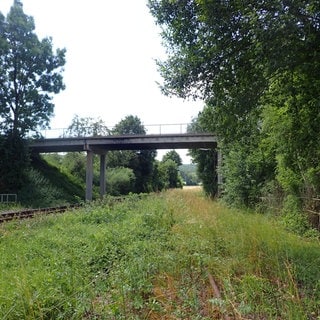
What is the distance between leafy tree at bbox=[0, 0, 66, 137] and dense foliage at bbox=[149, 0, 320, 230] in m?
30.6

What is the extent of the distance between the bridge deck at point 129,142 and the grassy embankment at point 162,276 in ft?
88.5

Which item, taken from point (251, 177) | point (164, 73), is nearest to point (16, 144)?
point (251, 177)

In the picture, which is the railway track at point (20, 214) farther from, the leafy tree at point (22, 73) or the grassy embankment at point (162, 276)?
the leafy tree at point (22, 73)

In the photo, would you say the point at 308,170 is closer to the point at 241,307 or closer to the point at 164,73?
the point at 164,73

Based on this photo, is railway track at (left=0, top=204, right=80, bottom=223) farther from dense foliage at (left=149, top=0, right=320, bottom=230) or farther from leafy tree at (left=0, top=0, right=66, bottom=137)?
leafy tree at (left=0, top=0, right=66, bottom=137)

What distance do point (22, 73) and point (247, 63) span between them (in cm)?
3516

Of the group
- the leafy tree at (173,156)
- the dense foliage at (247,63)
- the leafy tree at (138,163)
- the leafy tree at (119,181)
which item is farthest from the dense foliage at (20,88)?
the leafy tree at (173,156)

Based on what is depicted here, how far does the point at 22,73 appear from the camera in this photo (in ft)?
124

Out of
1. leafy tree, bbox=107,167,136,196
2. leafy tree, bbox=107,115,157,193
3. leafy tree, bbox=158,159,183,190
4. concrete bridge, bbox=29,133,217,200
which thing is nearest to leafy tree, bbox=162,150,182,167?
leafy tree, bbox=158,159,183,190

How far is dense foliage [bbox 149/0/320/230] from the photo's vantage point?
639cm

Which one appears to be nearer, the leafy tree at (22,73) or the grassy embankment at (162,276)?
the grassy embankment at (162,276)

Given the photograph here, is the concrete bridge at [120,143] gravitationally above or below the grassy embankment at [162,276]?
above

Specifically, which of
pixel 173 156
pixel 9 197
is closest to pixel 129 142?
pixel 9 197

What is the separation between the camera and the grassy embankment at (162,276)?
4.26 meters
